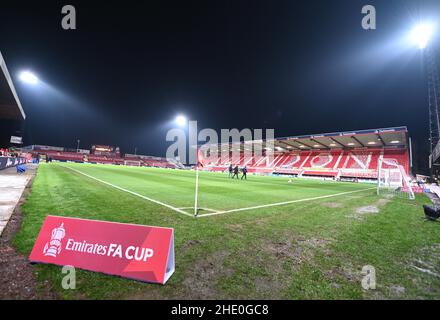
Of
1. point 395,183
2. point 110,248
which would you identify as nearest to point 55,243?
point 110,248

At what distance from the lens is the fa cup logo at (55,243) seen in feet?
11.0

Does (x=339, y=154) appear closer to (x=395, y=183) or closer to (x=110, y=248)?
(x=395, y=183)

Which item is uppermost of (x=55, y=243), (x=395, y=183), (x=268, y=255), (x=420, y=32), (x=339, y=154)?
(x=420, y=32)

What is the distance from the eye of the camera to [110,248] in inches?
127

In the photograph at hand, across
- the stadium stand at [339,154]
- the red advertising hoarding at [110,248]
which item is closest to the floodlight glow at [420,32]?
the stadium stand at [339,154]

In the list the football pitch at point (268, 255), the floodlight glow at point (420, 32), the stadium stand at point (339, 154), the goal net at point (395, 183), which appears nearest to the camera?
the football pitch at point (268, 255)

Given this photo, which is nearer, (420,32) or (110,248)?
(110,248)

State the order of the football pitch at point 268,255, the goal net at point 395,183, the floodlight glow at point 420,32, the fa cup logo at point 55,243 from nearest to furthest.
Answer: the football pitch at point 268,255 → the fa cup logo at point 55,243 → the goal net at point 395,183 → the floodlight glow at point 420,32

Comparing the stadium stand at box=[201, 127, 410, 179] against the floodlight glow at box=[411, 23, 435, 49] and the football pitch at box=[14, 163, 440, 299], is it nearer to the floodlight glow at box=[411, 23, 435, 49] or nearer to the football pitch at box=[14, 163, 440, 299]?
the floodlight glow at box=[411, 23, 435, 49]

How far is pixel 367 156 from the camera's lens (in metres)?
47.2

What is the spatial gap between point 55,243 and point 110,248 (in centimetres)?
105

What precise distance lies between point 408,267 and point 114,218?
6.73 meters

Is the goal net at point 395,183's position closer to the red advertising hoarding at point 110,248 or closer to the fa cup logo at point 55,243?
the red advertising hoarding at point 110,248
